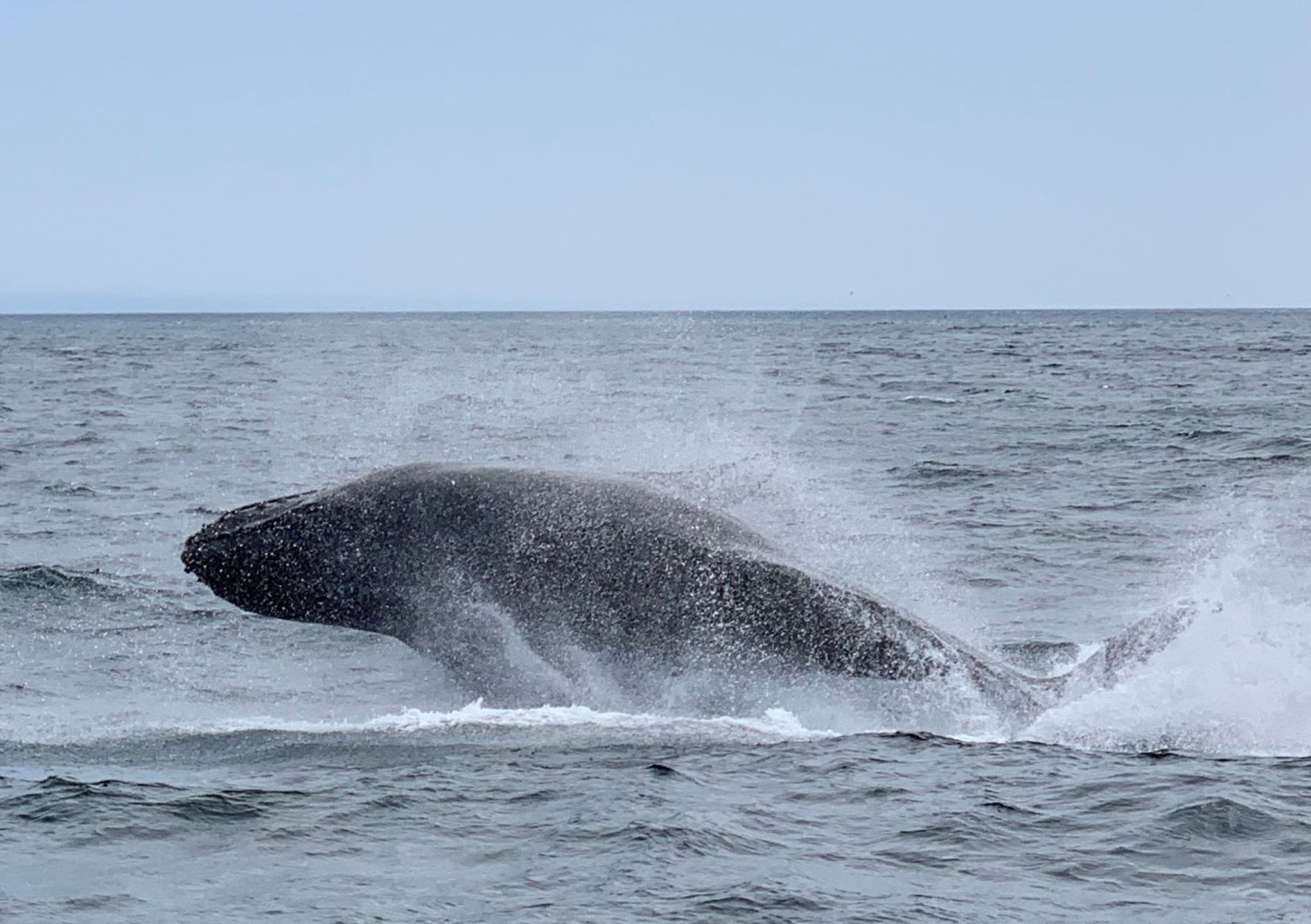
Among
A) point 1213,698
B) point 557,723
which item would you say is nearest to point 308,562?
point 557,723

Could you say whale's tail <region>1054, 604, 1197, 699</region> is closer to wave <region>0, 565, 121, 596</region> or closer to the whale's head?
the whale's head

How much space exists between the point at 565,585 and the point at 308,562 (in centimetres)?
221

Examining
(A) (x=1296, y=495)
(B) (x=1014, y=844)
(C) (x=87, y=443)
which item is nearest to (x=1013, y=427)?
(A) (x=1296, y=495)

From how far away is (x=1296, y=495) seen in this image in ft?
81.6

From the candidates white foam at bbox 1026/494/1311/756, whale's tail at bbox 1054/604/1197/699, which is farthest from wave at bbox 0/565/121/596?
white foam at bbox 1026/494/1311/756

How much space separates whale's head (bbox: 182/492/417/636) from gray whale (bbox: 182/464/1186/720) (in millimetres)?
12

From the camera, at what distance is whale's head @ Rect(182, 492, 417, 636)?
12609 millimetres

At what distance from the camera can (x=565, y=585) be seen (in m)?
12.0

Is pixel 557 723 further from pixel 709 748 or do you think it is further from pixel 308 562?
pixel 308 562

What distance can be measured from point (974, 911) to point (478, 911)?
7.95ft

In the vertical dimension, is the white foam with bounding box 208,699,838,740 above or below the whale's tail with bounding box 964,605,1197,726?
below

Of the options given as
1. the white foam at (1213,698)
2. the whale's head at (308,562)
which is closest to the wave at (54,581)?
the whale's head at (308,562)

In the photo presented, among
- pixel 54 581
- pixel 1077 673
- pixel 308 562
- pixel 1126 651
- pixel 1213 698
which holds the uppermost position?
pixel 308 562

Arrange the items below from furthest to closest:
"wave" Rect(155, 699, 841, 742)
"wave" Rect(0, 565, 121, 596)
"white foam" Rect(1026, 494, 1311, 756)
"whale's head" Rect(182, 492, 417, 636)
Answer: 1. "wave" Rect(0, 565, 121, 596)
2. "whale's head" Rect(182, 492, 417, 636)
3. "wave" Rect(155, 699, 841, 742)
4. "white foam" Rect(1026, 494, 1311, 756)
